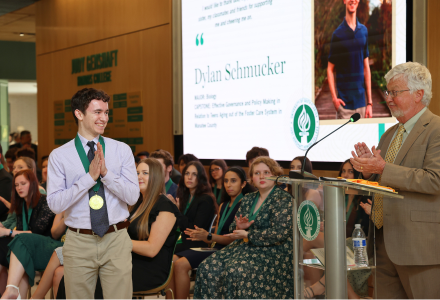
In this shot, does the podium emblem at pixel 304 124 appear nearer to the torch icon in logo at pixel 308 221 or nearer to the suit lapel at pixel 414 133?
the suit lapel at pixel 414 133

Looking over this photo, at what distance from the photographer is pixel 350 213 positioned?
196 centimetres

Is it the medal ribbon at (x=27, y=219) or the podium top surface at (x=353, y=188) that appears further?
the medal ribbon at (x=27, y=219)

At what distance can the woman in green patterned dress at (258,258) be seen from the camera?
3420 mm

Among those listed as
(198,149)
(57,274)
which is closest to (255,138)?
(198,149)

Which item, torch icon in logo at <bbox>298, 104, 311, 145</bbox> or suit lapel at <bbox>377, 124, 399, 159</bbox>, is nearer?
suit lapel at <bbox>377, 124, 399, 159</bbox>

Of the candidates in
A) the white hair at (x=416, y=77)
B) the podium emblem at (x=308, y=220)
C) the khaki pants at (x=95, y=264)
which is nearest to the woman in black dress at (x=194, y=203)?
the khaki pants at (x=95, y=264)

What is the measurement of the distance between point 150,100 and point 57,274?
4180mm

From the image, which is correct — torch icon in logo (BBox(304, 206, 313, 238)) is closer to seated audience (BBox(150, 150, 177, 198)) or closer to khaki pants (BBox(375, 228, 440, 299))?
khaki pants (BBox(375, 228, 440, 299))

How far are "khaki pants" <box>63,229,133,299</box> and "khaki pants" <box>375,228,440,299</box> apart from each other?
1282 mm

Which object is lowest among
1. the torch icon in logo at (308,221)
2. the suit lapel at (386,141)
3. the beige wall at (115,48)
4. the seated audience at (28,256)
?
the seated audience at (28,256)

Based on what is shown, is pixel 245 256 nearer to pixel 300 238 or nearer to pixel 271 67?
pixel 300 238

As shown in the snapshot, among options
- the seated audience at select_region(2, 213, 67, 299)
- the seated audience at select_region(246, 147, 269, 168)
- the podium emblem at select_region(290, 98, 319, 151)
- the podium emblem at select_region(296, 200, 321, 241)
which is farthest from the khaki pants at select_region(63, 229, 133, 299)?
the podium emblem at select_region(290, 98, 319, 151)

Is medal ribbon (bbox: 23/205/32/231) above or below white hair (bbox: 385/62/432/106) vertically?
below

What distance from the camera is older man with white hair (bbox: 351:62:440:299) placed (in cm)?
213
